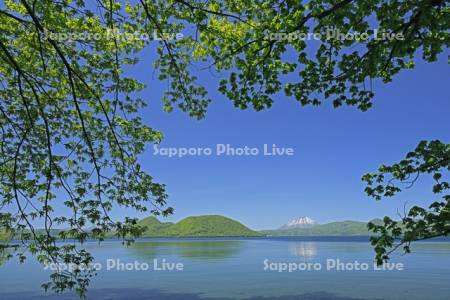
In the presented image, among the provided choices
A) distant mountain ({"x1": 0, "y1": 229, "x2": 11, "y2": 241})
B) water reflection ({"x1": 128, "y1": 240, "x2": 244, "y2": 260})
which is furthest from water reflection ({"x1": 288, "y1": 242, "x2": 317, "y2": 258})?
distant mountain ({"x1": 0, "y1": 229, "x2": 11, "y2": 241})

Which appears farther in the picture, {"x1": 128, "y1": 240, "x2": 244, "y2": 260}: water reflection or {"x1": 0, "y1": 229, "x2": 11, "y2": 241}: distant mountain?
{"x1": 128, "y1": 240, "x2": 244, "y2": 260}: water reflection

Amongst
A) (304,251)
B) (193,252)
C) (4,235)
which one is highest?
(4,235)

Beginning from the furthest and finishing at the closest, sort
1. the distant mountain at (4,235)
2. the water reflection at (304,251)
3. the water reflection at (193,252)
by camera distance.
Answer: the water reflection at (304,251) → the water reflection at (193,252) → the distant mountain at (4,235)

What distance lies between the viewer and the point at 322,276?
41594 millimetres

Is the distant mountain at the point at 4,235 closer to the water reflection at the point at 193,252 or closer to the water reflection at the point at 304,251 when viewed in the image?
the water reflection at the point at 193,252

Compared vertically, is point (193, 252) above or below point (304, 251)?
above

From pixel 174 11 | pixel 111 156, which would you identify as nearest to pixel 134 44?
pixel 174 11

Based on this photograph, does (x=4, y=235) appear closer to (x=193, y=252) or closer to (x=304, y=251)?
(x=193, y=252)

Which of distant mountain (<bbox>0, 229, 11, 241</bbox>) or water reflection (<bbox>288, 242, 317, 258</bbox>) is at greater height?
distant mountain (<bbox>0, 229, 11, 241</bbox>)

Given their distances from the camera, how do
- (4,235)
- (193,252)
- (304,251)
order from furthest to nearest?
(304,251), (193,252), (4,235)

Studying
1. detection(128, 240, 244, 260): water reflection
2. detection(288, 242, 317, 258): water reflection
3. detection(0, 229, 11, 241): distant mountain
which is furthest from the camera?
detection(288, 242, 317, 258): water reflection

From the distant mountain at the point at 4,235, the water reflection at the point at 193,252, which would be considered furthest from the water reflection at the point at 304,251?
the distant mountain at the point at 4,235

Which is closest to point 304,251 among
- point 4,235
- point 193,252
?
point 193,252

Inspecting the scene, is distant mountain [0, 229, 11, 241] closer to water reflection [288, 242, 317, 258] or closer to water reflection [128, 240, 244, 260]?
water reflection [128, 240, 244, 260]
